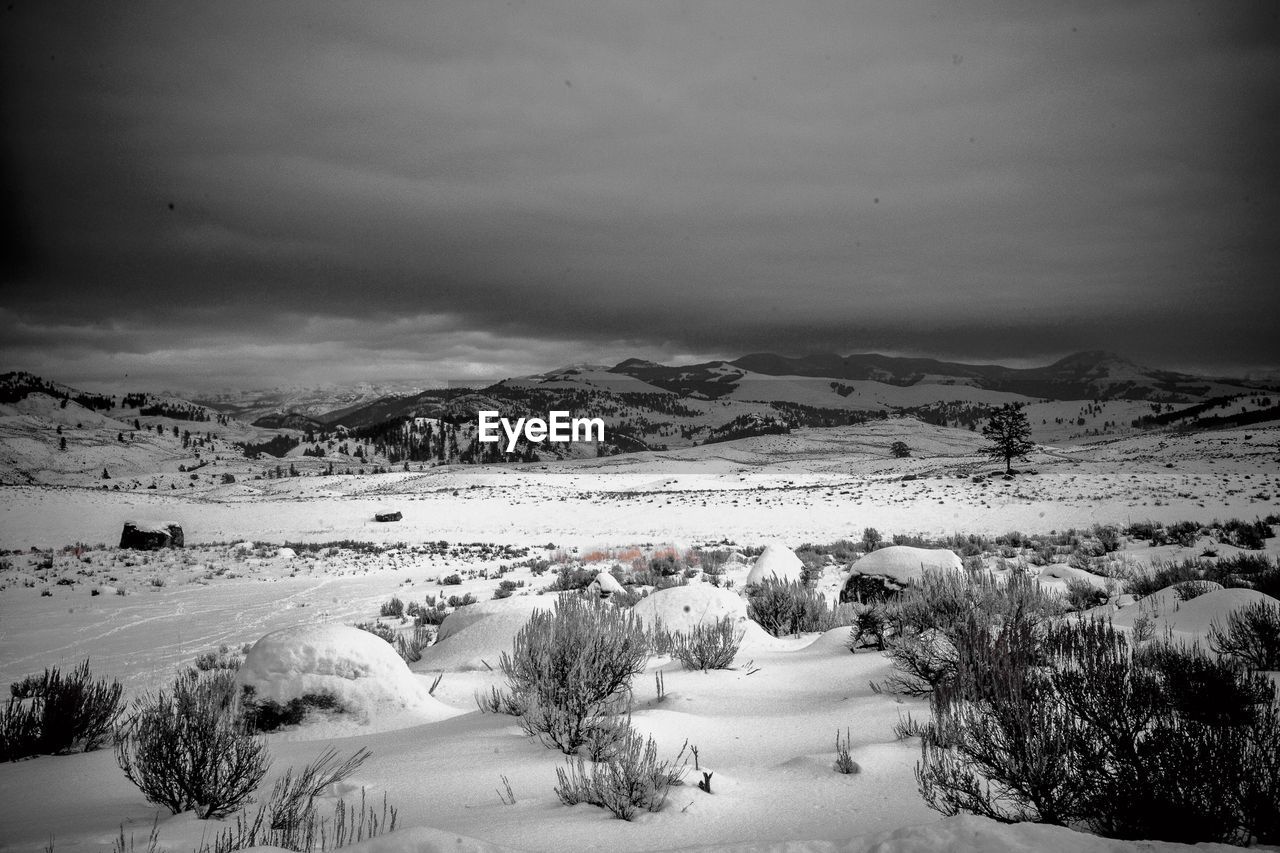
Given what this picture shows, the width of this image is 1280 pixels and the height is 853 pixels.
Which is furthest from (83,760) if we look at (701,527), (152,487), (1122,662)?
(152,487)

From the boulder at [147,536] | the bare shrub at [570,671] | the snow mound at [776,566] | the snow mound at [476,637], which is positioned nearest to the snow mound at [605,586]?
the snow mound at [776,566]

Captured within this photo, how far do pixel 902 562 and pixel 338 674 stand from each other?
885 centimetres

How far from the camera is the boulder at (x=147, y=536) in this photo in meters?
29.3

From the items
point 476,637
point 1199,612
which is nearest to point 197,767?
point 476,637

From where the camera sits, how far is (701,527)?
34.5 metres

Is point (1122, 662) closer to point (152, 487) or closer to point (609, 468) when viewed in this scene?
point (609, 468)

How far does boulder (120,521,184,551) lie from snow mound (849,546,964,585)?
31.2 metres

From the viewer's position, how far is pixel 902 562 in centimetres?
1101

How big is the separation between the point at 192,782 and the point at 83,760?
7.00ft

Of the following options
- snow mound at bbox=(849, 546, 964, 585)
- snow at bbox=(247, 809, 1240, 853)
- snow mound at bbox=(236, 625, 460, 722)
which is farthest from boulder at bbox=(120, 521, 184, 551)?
snow at bbox=(247, 809, 1240, 853)

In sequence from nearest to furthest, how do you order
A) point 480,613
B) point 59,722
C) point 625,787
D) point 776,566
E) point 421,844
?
point 421,844
point 625,787
point 59,722
point 480,613
point 776,566

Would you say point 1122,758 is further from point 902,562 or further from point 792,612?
point 902,562

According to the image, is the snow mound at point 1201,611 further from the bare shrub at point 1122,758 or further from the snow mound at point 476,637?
the snow mound at point 476,637

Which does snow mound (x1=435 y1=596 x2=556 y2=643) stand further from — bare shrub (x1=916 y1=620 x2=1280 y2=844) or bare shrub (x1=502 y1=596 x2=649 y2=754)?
bare shrub (x1=916 y1=620 x2=1280 y2=844)
